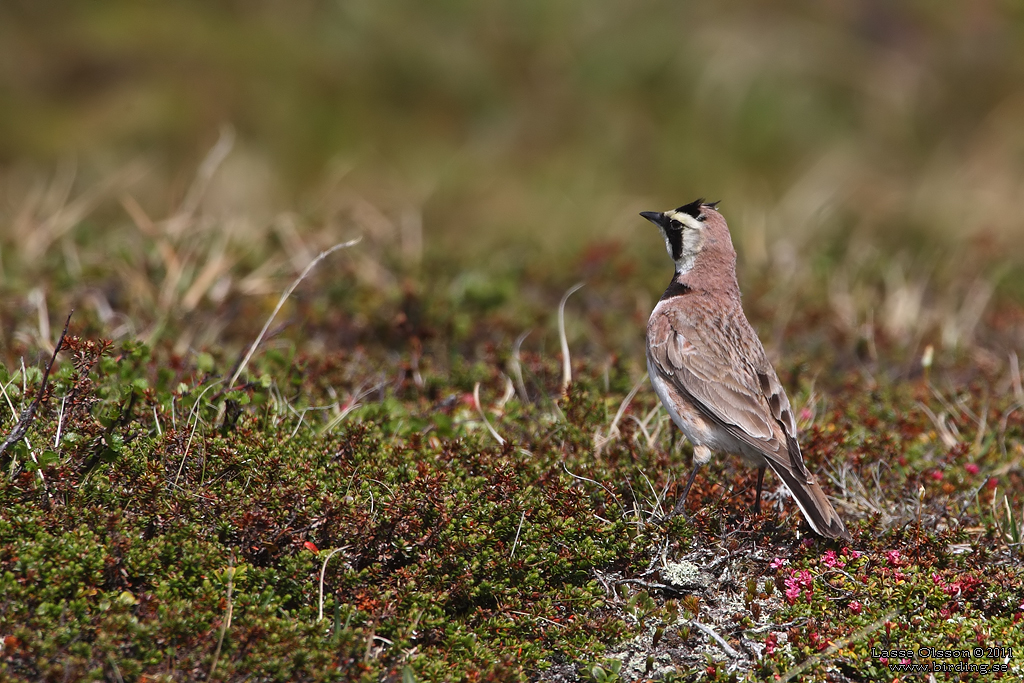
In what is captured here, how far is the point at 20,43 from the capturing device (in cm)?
1268

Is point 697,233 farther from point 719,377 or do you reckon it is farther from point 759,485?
point 759,485

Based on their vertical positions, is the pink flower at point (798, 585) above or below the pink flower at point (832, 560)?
below

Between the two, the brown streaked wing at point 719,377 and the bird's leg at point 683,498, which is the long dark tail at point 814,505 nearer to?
the brown streaked wing at point 719,377

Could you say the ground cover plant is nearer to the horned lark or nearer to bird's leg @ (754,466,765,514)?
bird's leg @ (754,466,765,514)

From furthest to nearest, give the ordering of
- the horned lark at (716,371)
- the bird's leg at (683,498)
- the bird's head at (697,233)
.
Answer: the bird's head at (697,233), the horned lark at (716,371), the bird's leg at (683,498)

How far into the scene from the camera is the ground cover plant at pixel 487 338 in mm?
4355

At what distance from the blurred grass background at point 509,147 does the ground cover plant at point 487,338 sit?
5 cm

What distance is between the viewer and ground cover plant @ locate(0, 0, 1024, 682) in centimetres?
436

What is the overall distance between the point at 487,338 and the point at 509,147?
6120mm

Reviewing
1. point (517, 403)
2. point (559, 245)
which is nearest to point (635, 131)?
point (559, 245)

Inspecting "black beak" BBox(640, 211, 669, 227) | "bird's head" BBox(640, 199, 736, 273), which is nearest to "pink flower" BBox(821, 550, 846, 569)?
"bird's head" BBox(640, 199, 736, 273)

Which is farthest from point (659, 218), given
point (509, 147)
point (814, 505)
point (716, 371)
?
point (509, 147)

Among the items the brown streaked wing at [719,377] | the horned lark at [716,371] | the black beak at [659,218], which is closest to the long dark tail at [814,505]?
the horned lark at [716,371]

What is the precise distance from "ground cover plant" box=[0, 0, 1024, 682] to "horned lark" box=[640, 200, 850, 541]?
0.24 m
